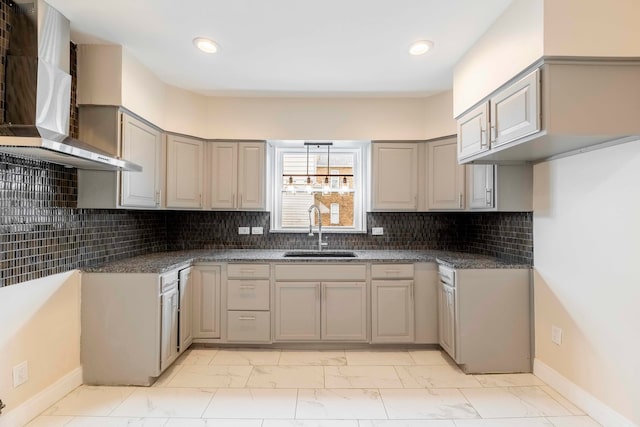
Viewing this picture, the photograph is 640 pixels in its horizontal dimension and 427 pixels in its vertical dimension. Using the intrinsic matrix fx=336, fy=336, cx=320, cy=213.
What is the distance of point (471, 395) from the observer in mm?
2377

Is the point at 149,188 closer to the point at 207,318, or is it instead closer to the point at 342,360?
the point at 207,318

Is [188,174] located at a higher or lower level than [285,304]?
higher

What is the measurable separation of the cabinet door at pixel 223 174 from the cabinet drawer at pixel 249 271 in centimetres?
69

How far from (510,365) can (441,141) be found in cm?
208

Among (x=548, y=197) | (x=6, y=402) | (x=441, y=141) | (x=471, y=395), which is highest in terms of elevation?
(x=441, y=141)

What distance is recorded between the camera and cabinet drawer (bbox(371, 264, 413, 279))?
10.3 feet

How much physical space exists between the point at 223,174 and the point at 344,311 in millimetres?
1857

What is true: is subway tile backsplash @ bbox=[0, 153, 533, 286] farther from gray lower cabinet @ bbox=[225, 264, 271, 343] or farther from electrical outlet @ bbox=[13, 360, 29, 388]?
gray lower cabinet @ bbox=[225, 264, 271, 343]

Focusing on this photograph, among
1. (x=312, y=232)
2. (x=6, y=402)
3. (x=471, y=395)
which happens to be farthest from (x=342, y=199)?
(x=6, y=402)

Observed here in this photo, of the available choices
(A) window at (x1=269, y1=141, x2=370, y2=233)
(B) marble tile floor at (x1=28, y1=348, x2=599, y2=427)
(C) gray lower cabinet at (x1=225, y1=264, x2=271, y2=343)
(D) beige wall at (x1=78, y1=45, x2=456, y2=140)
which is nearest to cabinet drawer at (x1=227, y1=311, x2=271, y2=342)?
(C) gray lower cabinet at (x1=225, y1=264, x2=271, y2=343)

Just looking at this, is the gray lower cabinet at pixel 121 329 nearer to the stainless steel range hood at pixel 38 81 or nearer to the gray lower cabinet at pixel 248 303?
the gray lower cabinet at pixel 248 303

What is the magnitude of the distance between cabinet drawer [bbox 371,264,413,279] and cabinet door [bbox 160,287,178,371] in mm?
1749

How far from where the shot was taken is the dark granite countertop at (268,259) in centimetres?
259

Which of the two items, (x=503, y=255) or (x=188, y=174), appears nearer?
(x=503, y=255)
